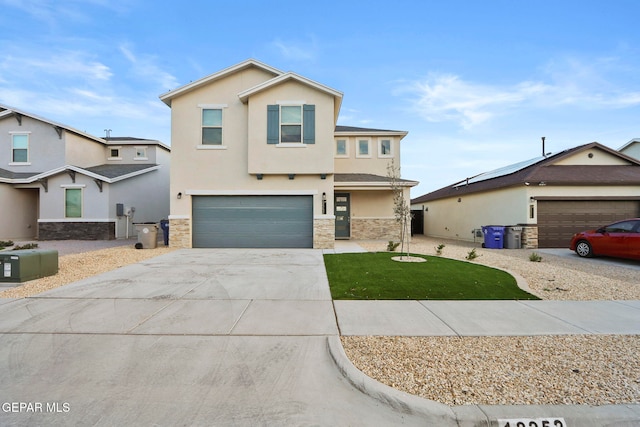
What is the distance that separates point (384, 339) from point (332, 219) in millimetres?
9285

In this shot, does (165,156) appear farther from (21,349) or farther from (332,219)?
(21,349)

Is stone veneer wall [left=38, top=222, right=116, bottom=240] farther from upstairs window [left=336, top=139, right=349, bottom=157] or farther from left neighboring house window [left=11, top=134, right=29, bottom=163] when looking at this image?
upstairs window [left=336, top=139, right=349, bottom=157]

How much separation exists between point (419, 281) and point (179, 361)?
528cm

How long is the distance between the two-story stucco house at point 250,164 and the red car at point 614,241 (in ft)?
30.6

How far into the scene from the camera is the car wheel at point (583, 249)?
1148 centimetres

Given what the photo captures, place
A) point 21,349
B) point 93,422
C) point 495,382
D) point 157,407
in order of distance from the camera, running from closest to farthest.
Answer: point 93,422 < point 157,407 < point 495,382 < point 21,349

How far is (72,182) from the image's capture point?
666 inches

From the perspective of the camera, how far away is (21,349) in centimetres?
385

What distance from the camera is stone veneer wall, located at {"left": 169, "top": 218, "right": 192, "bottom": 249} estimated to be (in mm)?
13344

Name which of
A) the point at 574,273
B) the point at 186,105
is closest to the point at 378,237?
the point at 574,273

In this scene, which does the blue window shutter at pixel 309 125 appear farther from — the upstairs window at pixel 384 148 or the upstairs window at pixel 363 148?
the upstairs window at pixel 384 148

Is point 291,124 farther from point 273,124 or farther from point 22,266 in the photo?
point 22,266

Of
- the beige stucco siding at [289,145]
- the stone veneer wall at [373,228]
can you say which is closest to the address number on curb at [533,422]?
the beige stucco siding at [289,145]
